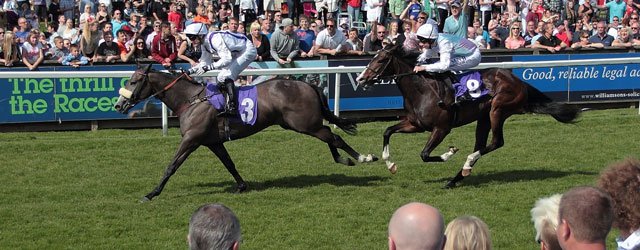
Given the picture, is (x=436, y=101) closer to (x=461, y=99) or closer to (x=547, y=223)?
(x=461, y=99)

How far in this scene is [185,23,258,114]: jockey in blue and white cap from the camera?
1055 centimetres

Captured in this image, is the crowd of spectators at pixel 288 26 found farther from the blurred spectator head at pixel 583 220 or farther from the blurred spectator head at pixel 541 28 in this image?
the blurred spectator head at pixel 583 220

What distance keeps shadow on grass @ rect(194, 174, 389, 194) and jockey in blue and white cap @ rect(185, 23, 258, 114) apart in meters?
0.84

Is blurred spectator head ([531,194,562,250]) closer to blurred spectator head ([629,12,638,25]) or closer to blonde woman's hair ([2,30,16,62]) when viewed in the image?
blonde woman's hair ([2,30,16,62])

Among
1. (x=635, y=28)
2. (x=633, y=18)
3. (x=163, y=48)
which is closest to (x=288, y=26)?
(x=163, y=48)

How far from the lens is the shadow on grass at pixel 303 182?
10.7m

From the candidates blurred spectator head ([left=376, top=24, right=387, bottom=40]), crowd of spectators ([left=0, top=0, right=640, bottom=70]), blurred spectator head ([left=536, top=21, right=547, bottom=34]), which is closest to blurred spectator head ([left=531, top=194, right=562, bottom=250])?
crowd of spectators ([left=0, top=0, right=640, bottom=70])

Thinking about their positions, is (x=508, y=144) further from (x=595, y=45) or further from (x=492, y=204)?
(x=595, y=45)

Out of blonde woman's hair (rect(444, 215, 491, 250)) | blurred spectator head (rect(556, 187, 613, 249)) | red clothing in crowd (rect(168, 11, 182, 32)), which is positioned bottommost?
red clothing in crowd (rect(168, 11, 182, 32))

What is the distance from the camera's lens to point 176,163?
1023 centimetres

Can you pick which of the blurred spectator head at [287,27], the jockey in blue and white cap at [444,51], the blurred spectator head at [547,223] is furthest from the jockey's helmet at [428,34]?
the blurred spectator head at [547,223]

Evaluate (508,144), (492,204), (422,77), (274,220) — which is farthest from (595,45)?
(274,220)

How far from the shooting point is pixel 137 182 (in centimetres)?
1086

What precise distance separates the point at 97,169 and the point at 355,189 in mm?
3013
